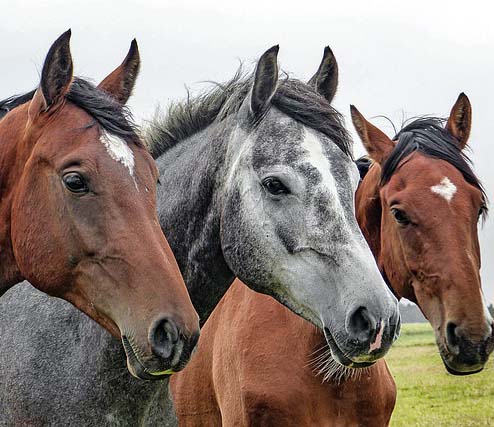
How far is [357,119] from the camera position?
714 centimetres

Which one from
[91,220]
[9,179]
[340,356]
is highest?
[9,179]

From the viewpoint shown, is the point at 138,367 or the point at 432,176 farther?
the point at 432,176

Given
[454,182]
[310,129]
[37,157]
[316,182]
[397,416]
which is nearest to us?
[37,157]

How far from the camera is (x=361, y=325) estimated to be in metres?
4.36

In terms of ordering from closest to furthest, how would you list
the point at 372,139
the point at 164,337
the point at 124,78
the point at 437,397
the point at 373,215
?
the point at 164,337, the point at 124,78, the point at 373,215, the point at 372,139, the point at 437,397

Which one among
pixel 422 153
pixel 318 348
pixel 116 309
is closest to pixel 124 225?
pixel 116 309

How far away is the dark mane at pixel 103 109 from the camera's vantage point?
4418mm

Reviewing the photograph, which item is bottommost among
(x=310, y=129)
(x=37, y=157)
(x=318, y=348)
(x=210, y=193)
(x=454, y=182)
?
(x=318, y=348)

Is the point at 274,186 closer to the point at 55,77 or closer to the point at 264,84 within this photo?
the point at 264,84

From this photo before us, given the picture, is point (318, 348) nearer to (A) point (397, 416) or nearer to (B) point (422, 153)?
(B) point (422, 153)

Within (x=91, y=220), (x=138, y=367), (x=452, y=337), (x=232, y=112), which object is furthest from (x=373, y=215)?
(x=138, y=367)

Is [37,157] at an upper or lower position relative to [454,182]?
upper

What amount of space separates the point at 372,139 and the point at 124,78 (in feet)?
8.80

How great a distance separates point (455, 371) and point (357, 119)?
2369mm
